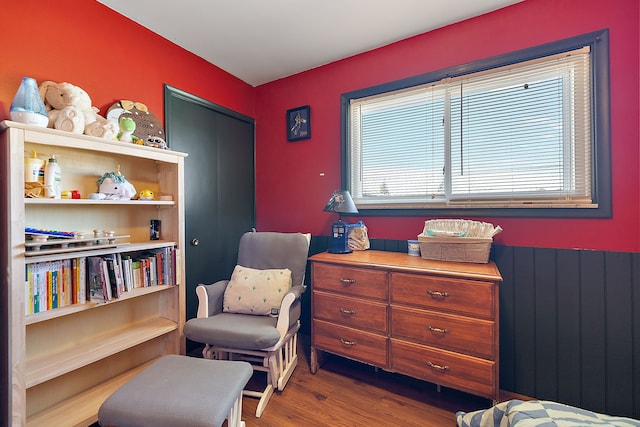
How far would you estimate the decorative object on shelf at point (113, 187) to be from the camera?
1.68 meters

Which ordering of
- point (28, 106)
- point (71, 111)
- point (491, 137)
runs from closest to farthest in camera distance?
point (28, 106)
point (71, 111)
point (491, 137)

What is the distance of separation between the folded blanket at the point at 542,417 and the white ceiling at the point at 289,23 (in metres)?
2.29

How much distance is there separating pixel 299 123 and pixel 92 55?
154cm

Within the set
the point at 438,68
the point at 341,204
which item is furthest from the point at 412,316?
the point at 438,68

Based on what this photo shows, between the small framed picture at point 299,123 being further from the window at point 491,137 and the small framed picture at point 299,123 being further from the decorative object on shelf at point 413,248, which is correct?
the decorative object on shelf at point 413,248

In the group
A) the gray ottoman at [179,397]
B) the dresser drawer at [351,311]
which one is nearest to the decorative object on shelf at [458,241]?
the dresser drawer at [351,311]

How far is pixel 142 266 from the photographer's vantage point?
1828 millimetres

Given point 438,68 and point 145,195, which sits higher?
point 438,68

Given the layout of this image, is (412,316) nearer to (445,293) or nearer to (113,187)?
(445,293)

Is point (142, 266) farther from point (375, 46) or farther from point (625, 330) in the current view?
point (625, 330)

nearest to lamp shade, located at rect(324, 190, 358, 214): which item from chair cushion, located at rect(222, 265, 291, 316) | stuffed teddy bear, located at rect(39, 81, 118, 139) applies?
chair cushion, located at rect(222, 265, 291, 316)

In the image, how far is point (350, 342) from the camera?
185 cm

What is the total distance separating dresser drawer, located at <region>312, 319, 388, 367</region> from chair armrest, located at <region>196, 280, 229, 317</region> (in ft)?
2.40

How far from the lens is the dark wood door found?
2295 millimetres
